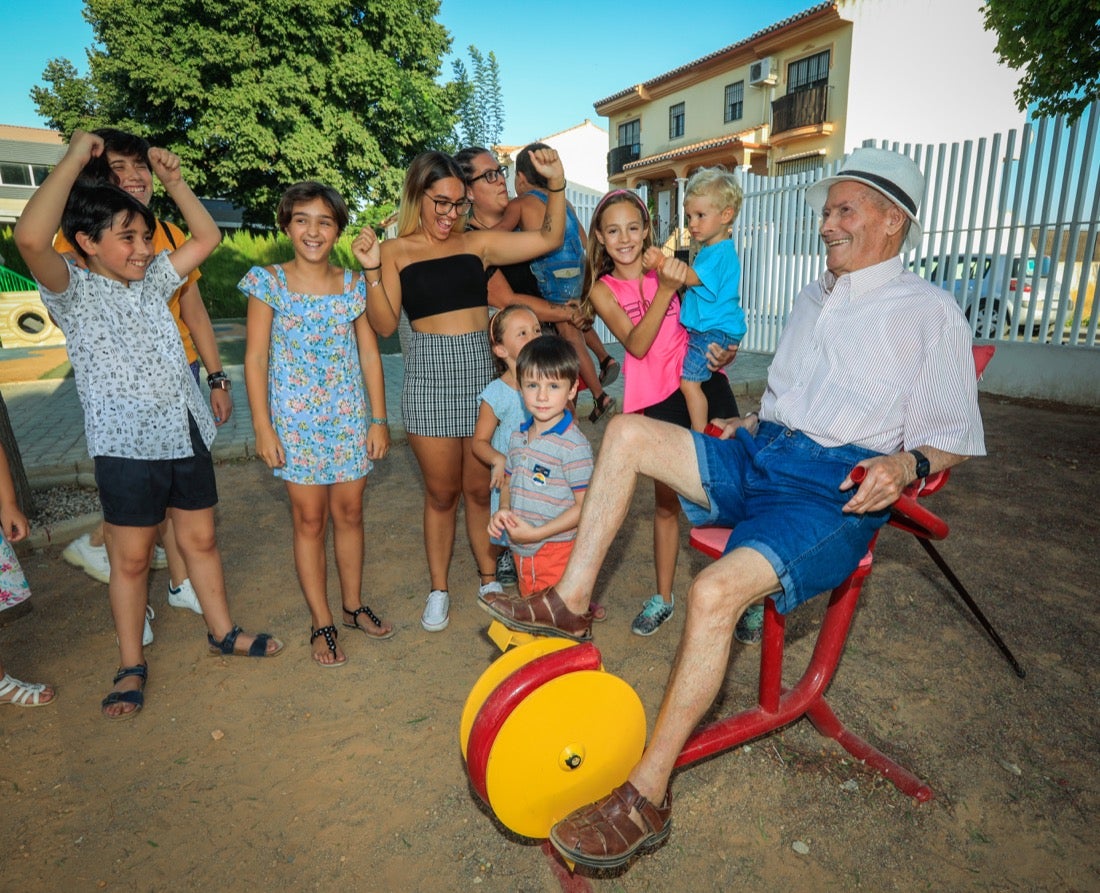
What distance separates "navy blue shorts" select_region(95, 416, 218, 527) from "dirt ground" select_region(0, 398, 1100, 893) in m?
0.78

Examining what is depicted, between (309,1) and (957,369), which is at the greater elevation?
(309,1)

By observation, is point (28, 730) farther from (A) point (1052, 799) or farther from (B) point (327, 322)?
(A) point (1052, 799)

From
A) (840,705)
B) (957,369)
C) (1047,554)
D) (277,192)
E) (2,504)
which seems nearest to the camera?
(957,369)

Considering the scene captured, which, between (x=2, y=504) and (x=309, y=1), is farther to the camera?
(x=309, y=1)

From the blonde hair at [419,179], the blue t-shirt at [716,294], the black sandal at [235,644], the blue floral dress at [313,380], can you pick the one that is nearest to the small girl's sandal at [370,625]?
the black sandal at [235,644]

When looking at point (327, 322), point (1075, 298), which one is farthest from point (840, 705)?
point (1075, 298)

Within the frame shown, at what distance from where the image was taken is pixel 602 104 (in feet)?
99.0

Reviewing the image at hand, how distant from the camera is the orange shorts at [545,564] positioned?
2734mm

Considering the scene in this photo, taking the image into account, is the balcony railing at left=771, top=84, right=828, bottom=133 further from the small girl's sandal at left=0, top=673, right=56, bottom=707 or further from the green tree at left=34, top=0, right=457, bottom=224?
the small girl's sandal at left=0, top=673, right=56, bottom=707

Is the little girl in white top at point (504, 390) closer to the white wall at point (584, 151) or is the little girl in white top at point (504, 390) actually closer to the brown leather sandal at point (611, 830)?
the brown leather sandal at point (611, 830)

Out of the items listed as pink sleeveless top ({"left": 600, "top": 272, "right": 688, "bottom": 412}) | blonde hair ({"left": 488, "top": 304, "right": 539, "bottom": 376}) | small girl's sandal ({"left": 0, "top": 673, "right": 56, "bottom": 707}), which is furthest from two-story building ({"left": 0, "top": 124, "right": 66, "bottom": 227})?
pink sleeveless top ({"left": 600, "top": 272, "right": 688, "bottom": 412})

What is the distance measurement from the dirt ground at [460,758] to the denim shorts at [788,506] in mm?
781

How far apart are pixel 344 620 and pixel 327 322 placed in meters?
1.45

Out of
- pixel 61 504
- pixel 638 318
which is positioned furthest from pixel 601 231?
pixel 61 504
